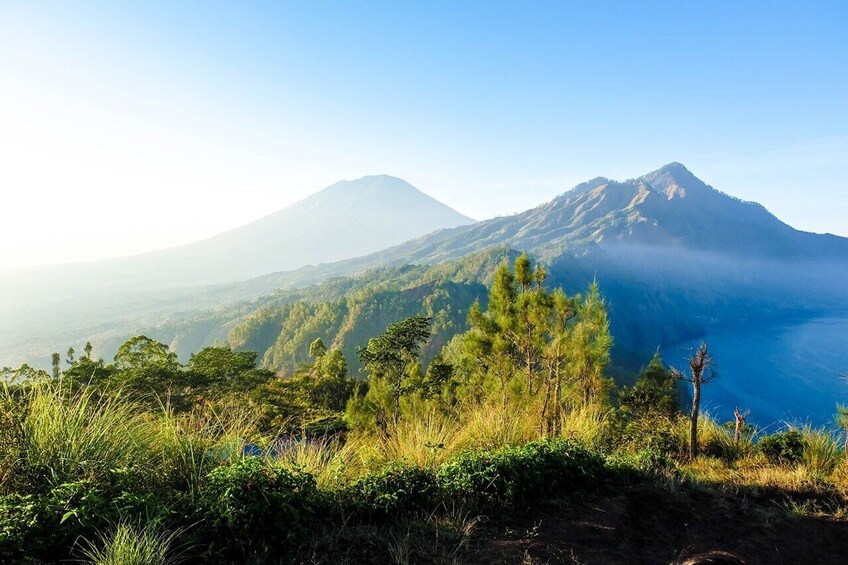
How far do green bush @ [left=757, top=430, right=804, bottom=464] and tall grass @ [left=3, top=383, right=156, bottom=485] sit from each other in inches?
325

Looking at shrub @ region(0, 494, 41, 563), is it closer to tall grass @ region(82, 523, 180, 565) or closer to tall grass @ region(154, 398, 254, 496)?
tall grass @ region(82, 523, 180, 565)

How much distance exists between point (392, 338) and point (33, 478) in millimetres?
22075

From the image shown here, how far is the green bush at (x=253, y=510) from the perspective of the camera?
9.27ft

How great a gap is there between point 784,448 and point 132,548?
28.6 ft

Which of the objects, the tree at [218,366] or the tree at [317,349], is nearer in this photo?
the tree at [218,366]

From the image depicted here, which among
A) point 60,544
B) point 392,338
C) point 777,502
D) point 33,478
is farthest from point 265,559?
point 392,338

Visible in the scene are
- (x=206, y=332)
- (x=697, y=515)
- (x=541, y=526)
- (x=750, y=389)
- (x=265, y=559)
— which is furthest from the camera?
(x=206, y=332)

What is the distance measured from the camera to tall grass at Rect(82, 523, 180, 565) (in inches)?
92.1

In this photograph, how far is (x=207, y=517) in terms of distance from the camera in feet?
9.41

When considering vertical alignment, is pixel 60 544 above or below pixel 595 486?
above

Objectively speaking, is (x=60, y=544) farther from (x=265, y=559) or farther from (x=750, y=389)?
(x=750, y=389)

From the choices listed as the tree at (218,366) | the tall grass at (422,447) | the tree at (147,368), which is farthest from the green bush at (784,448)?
the tree at (218,366)

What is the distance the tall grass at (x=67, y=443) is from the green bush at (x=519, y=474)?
261 cm

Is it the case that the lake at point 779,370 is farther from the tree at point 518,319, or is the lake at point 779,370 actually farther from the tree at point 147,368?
the tree at point 147,368
